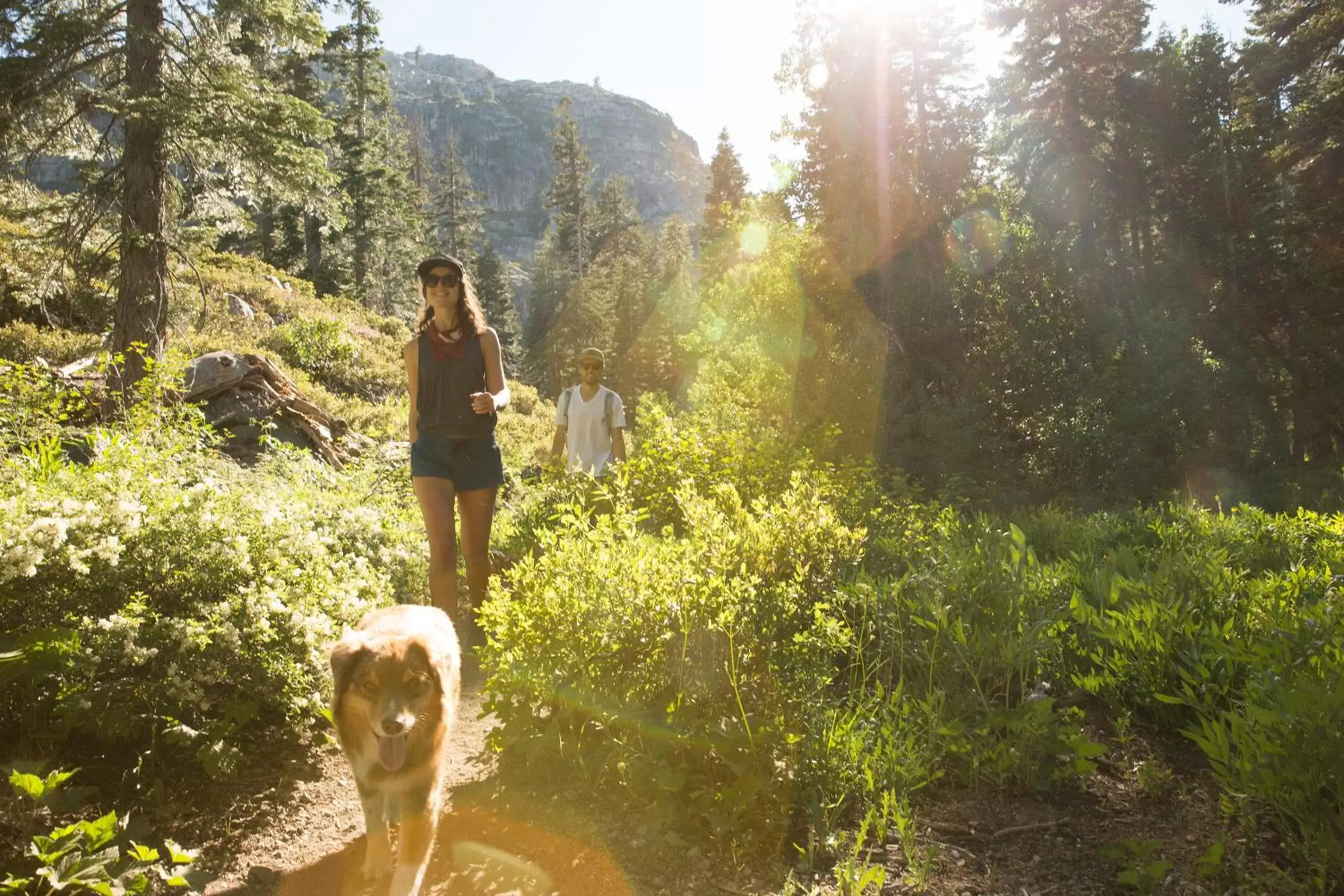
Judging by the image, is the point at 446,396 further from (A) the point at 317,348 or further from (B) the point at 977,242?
(B) the point at 977,242

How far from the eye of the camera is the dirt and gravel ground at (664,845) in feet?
8.45

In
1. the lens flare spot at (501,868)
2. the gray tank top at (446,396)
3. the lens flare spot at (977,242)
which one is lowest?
the lens flare spot at (501,868)

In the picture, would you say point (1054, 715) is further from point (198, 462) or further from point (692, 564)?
point (198, 462)

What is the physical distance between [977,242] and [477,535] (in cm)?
2209

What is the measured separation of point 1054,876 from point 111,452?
537 cm

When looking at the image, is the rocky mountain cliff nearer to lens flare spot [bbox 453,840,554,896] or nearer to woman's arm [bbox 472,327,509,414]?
woman's arm [bbox 472,327,509,414]

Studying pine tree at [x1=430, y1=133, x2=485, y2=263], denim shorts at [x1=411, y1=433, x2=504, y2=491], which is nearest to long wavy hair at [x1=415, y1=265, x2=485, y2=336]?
denim shorts at [x1=411, y1=433, x2=504, y2=491]

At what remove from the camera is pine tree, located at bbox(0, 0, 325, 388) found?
9.12 meters

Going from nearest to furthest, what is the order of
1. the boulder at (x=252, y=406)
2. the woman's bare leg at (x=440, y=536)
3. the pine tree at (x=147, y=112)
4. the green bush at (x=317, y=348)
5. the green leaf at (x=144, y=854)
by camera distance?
the green leaf at (x=144, y=854), the woman's bare leg at (x=440, y=536), the pine tree at (x=147, y=112), the boulder at (x=252, y=406), the green bush at (x=317, y=348)

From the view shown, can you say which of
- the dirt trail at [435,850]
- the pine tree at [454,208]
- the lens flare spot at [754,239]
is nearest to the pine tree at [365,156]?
the lens flare spot at [754,239]

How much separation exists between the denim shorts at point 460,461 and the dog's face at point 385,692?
6.08 ft

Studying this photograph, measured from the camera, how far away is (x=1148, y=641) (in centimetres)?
337

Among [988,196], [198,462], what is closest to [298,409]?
[198,462]

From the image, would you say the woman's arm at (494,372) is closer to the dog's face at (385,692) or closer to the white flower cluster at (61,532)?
the white flower cluster at (61,532)
